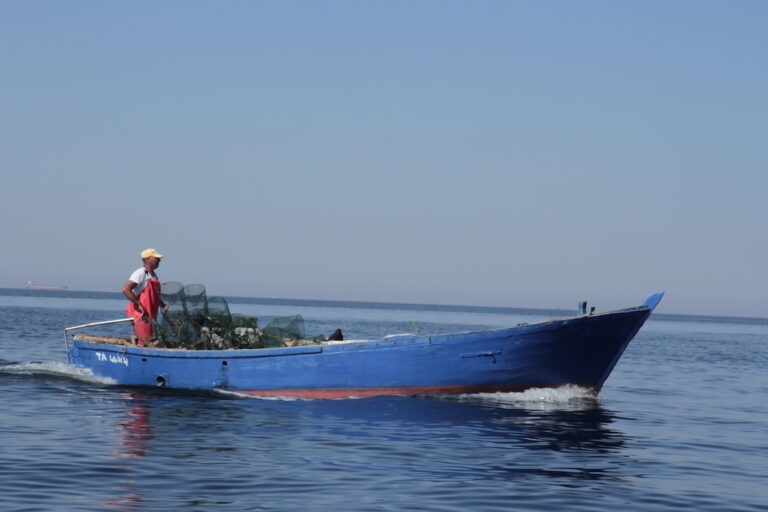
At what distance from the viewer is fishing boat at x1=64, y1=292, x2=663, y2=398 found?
16.2m

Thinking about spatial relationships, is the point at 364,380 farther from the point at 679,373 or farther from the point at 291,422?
the point at 679,373

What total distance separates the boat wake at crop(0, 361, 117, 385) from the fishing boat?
4071 mm

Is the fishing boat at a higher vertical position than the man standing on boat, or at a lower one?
lower

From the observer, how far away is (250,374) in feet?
57.5

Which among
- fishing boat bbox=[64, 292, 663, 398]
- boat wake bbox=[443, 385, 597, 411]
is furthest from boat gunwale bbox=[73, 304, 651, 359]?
boat wake bbox=[443, 385, 597, 411]

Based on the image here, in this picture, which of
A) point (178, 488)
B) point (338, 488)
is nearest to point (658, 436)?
point (338, 488)

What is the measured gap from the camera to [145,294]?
18016 mm

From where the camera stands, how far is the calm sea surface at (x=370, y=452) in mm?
9188

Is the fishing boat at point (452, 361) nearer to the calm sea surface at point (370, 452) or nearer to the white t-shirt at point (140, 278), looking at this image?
the calm sea surface at point (370, 452)

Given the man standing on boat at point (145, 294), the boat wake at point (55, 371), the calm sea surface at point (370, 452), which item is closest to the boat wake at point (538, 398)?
the calm sea surface at point (370, 452)

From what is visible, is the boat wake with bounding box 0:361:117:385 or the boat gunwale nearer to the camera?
the boat gunwale

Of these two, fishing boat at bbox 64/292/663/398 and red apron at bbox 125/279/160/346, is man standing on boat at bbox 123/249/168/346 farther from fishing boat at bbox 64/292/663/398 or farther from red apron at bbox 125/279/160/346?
fishing boat at bbox 64/292/663/398

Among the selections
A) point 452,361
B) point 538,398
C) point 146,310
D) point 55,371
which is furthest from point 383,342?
point 55,371

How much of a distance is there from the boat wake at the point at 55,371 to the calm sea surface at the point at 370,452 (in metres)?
0.21
